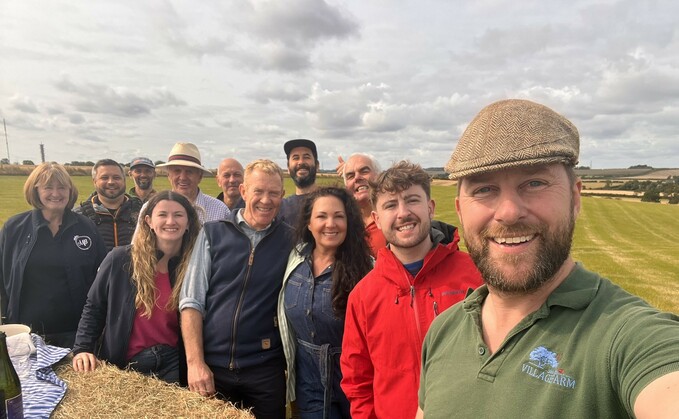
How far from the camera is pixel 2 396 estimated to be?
7.07ft

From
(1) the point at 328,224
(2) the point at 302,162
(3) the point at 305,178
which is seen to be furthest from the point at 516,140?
(2) the point at 302,162

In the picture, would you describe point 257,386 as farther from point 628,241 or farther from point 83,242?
point 628,241

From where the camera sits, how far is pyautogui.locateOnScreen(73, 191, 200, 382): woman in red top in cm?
348

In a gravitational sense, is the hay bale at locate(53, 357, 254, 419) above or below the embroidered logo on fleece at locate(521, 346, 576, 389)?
below

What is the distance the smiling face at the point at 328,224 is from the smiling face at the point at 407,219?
57 centimetres

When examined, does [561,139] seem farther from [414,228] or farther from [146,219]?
[146,219]

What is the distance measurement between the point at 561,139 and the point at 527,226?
12.8 inches

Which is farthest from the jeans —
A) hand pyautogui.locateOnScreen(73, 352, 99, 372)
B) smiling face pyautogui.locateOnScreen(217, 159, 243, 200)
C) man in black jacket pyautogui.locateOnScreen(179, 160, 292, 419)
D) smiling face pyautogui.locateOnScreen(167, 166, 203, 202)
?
smiling face pyautogui.locateOnScreen(217, 159, 243, 200)

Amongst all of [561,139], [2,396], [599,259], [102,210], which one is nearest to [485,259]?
[561,139]

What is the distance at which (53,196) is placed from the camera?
4613 millimetres

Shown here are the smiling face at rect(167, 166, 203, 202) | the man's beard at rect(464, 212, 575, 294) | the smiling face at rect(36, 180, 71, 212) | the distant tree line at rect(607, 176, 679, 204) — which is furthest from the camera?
the distant tree line at rect(607, 176, 679, 204)

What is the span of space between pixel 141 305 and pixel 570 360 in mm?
3415

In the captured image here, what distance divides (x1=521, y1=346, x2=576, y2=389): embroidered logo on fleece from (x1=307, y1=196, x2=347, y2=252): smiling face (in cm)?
228

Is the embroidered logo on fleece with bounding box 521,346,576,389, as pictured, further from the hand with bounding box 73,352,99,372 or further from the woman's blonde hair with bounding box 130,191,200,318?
the hand with bounding box 73,352,99,372
